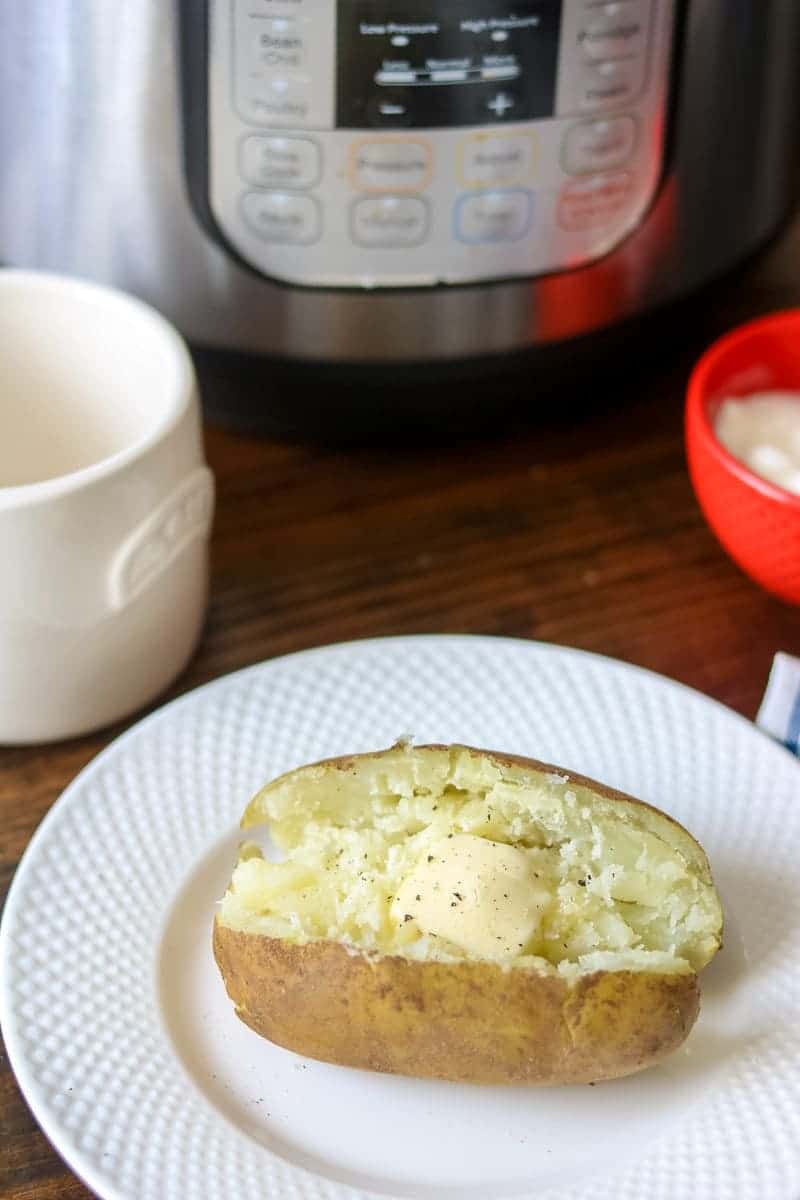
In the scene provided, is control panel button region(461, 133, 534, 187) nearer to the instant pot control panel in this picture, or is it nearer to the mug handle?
the instant pot control panel

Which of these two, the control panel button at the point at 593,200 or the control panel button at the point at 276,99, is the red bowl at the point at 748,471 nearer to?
the control panel button at the point at 593,200

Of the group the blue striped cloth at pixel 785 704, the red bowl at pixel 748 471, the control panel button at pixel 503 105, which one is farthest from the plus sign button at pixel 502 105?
the blue striped cloth at pixel 785 704

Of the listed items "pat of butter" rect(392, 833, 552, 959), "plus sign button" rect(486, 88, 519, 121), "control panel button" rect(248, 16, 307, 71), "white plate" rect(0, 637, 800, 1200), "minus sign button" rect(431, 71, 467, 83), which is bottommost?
"white plate" rect(0, 637, 800, 1200)

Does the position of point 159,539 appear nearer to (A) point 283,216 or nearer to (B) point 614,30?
(A) point 283,216

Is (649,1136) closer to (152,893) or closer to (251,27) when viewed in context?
(152,893)

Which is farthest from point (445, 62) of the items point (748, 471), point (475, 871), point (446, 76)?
point (475, 871)

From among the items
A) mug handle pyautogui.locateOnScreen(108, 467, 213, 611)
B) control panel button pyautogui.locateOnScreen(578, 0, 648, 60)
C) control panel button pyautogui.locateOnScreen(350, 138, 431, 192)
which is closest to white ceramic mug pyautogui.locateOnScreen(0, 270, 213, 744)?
mug handle pyautogui.locateOnScreen(108, 467, 213, 611)
